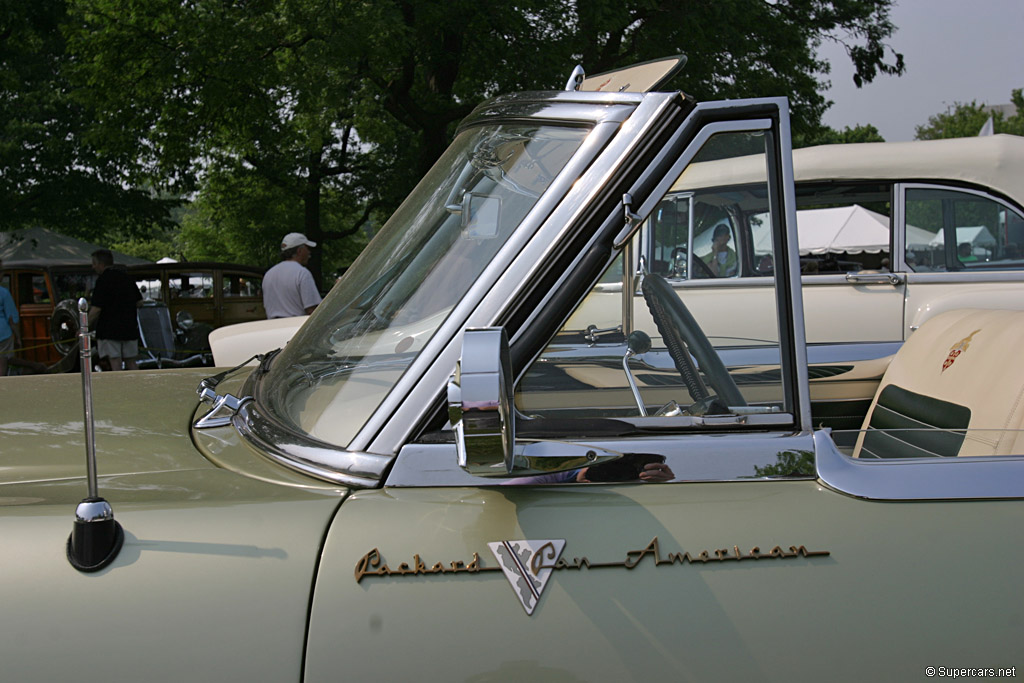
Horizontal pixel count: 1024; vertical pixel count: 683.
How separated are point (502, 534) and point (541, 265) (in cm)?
42

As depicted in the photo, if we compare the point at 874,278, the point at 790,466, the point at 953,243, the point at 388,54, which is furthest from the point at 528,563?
the point at 388,54

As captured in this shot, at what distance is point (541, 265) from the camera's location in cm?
136

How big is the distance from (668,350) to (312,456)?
2.17ft

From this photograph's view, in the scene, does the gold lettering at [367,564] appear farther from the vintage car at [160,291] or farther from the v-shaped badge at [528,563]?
the vintage car at [160,291]

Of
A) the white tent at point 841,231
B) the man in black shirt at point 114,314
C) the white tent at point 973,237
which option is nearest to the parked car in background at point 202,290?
the man in black shirt at point 114,314

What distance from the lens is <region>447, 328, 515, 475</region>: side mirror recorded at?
1035mm

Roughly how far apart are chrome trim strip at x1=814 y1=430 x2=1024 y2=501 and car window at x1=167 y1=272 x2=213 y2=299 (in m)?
14.0

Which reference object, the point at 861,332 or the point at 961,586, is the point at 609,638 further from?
the point at 861,332

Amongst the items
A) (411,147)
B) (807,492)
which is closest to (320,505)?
(807,492)

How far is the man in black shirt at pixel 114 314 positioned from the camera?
7996 millimetres

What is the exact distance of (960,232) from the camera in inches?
259

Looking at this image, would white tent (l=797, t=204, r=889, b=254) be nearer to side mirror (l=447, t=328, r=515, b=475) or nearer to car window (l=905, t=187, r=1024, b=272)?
car window (l=905, t=187, r=1024, b=272)

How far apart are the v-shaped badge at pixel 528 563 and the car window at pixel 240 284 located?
1418cm

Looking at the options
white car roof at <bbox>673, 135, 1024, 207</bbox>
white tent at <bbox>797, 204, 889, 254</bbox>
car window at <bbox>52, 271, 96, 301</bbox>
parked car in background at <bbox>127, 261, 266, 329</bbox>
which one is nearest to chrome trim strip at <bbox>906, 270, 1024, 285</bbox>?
white car roof at <bbox>673, 135, 1024, 207</bbox>
